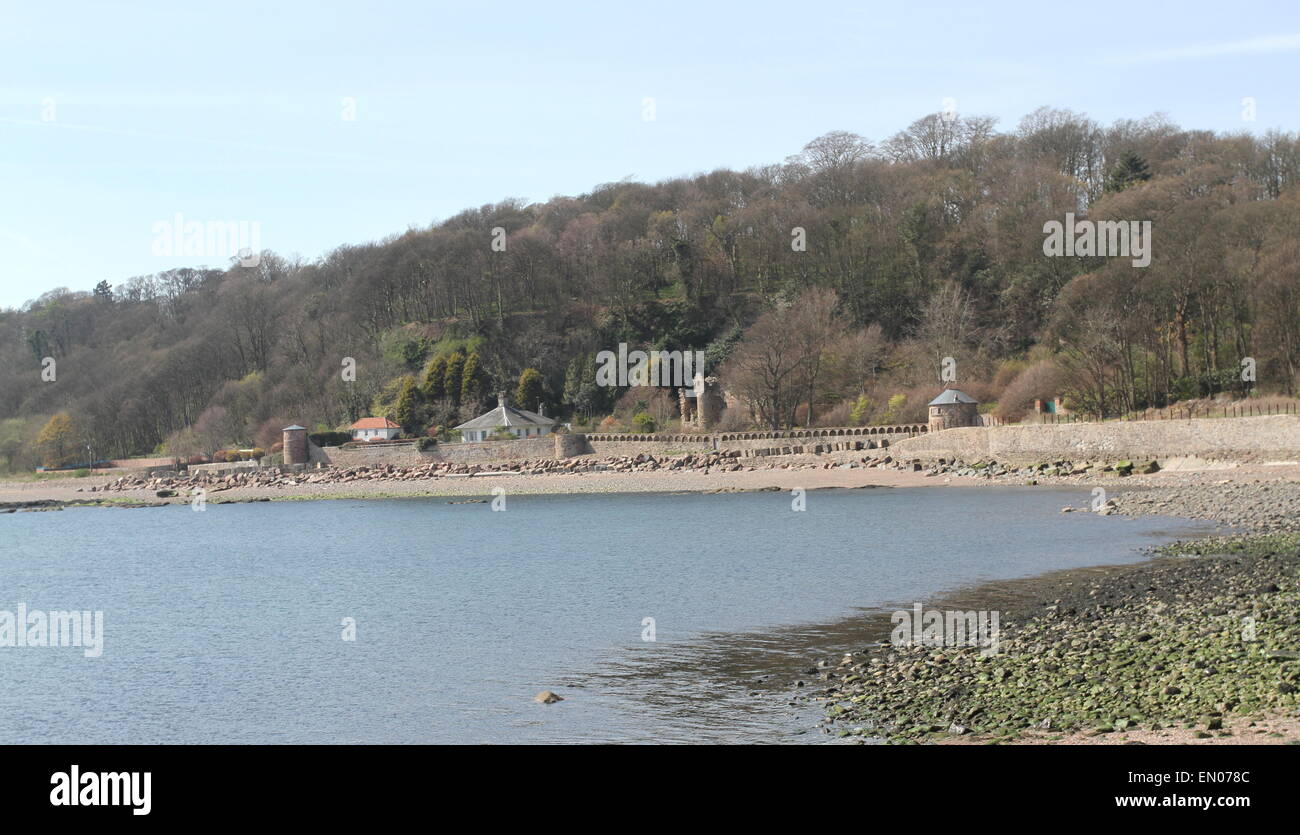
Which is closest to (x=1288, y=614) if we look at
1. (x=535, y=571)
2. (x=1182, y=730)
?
(x=1182, y=730)

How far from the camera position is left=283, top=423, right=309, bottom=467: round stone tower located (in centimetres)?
7169

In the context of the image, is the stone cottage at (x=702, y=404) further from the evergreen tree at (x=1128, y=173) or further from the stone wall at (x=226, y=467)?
the stone wall at (x=226, y=467)

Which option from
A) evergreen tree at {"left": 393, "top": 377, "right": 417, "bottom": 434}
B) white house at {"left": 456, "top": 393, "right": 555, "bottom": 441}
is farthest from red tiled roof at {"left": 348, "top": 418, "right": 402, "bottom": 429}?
white house at {"left": 456, "top": 393, "right": 555, "bottom": 441}

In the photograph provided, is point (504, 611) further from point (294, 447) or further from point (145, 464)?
point (145, 464)

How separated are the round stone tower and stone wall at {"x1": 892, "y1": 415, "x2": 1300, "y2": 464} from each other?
4005 centimetres

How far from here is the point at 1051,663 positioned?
495 inches

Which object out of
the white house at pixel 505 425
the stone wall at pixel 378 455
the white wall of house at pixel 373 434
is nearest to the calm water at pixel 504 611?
the stone wall at pixel 378 455

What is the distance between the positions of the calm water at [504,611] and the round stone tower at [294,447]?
27574mm

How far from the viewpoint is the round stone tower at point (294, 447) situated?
71.7 metres

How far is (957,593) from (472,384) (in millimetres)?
59480

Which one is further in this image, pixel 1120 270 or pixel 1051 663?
pixel 1120 270

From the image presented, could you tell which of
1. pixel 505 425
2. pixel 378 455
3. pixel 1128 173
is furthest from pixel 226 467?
pixel 1128 173

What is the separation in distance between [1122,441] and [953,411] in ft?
32.7
